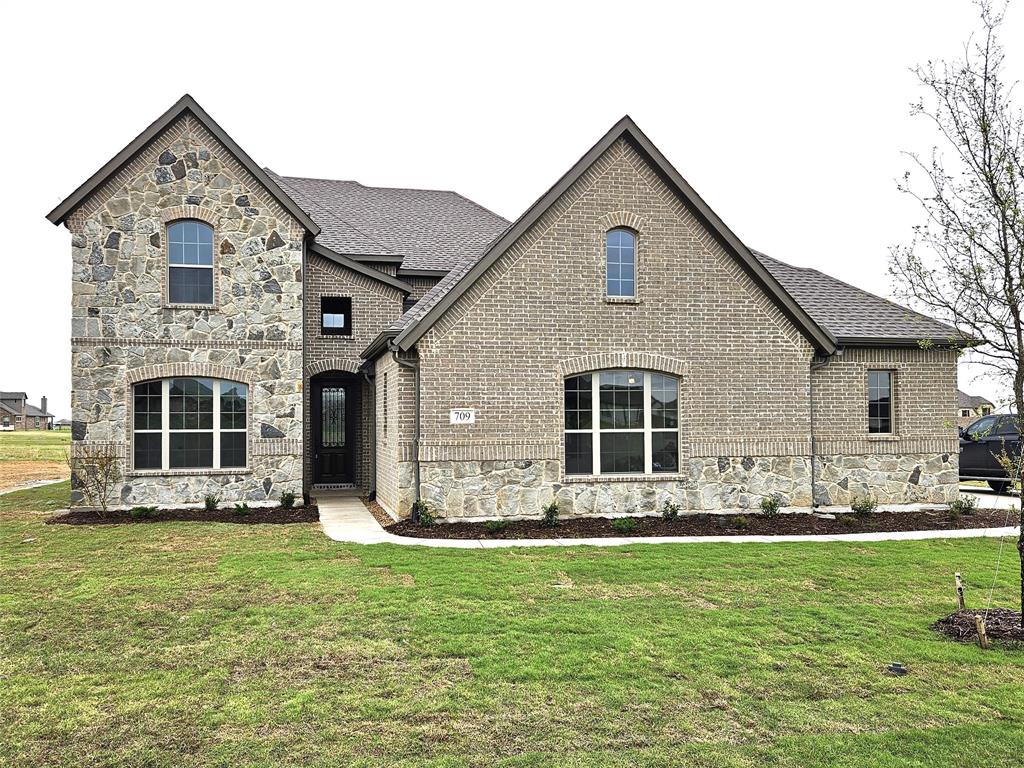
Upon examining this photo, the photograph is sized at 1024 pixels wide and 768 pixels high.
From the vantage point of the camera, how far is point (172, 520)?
1495 cm

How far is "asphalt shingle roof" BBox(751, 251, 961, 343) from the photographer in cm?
1617

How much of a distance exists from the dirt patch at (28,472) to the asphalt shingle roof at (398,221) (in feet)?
40.9

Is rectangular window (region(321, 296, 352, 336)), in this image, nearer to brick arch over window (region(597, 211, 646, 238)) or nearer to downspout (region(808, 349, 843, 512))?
brick arch over window (region(597, 211, 646, 238))

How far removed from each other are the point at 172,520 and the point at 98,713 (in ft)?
33.5

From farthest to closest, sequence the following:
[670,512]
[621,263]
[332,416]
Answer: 1. [332,416]
2. [621,263]
3. [670,512]

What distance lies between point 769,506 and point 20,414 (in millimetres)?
139685

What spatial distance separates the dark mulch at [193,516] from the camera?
1477cm

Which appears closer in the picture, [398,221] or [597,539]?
[597,539]

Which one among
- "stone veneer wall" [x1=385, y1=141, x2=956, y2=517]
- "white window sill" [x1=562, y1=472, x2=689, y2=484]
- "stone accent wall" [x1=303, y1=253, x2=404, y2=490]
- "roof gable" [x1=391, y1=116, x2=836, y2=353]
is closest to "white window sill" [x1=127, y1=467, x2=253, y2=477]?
"stone accent wall" [x1=303, y1=253, x2=404, y2=490]

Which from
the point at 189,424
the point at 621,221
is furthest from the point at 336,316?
the point at 621,221

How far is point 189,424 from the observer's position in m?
16.1

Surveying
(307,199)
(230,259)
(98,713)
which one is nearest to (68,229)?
(230,259)

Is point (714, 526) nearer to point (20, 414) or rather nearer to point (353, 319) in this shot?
point (353, 319)

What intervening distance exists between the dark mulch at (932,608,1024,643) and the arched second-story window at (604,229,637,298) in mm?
8281
